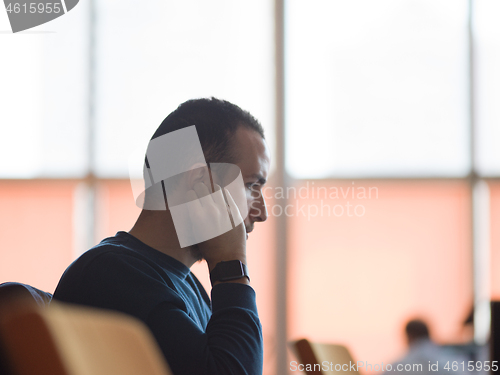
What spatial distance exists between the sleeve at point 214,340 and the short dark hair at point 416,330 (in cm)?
244

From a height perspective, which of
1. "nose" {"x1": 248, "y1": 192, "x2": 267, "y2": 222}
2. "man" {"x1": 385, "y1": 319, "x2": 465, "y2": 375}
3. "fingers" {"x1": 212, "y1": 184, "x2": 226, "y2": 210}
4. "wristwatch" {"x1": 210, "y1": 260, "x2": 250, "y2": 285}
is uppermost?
"fingers" {"x1": 212, "y1": 184, "x2": 226, "y2": 210}

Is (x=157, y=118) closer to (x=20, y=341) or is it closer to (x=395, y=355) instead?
(x=395, y=355)

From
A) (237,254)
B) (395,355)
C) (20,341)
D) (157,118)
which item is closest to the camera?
(20,341)

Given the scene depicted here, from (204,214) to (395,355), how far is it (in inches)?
98.1

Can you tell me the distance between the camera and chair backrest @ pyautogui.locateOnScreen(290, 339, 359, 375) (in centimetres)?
106

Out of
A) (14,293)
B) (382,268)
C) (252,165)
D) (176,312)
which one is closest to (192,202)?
(252,165)

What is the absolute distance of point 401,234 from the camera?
3012 millimetres

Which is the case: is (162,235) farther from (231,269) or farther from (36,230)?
(36,230)

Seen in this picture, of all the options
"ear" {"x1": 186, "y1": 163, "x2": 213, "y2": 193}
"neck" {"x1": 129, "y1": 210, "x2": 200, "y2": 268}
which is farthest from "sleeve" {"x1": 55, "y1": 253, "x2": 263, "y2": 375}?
"ear" {"x1": 186, "y1": 163, "x2": 213, "y2": 193}

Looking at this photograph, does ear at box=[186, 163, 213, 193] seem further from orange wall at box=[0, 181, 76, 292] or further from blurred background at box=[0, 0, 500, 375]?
orange wall at box=[0, 181, 76, 292]

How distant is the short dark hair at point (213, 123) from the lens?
1.12m

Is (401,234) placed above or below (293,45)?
below

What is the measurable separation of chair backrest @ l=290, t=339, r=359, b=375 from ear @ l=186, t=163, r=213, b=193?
0.47 meters

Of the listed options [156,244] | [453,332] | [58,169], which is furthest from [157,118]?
[453,332]
